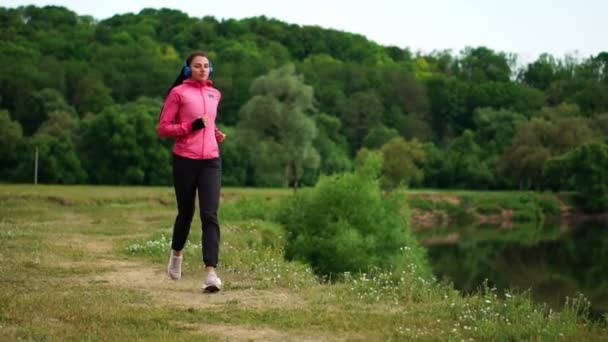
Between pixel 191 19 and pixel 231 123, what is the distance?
6226 cm

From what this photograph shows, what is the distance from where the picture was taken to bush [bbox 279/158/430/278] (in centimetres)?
2619

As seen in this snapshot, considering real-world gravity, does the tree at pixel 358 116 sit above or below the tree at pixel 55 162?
above

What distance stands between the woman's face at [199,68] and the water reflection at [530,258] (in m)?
15.6

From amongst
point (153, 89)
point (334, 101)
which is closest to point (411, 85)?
point (334, 101)

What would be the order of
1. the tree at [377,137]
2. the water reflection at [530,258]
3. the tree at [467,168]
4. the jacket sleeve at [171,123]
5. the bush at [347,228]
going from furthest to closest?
the tree at [377,137] → the tree at [467,168] → the water reflection at [530,258] → the bush at [347,228] → the jacket sleeve at [171,123]

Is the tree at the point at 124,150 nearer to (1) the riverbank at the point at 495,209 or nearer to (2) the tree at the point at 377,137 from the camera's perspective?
(1) the riverbank at the point at 495,209

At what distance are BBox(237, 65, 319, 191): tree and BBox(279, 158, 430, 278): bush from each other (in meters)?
39.4

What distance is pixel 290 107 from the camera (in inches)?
2803

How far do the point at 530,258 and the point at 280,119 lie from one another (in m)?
31.0

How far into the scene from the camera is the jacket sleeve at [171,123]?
30.2ft

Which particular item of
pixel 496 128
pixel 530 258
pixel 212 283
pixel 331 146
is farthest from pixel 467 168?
pixel 212 283

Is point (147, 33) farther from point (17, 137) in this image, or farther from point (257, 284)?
point (257, 284)

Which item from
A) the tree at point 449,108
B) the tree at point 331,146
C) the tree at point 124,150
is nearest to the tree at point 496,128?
the tree at point 449,108

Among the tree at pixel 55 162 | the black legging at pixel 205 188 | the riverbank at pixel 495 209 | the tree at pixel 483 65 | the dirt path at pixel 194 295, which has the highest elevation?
the tree at pixel 483 65
